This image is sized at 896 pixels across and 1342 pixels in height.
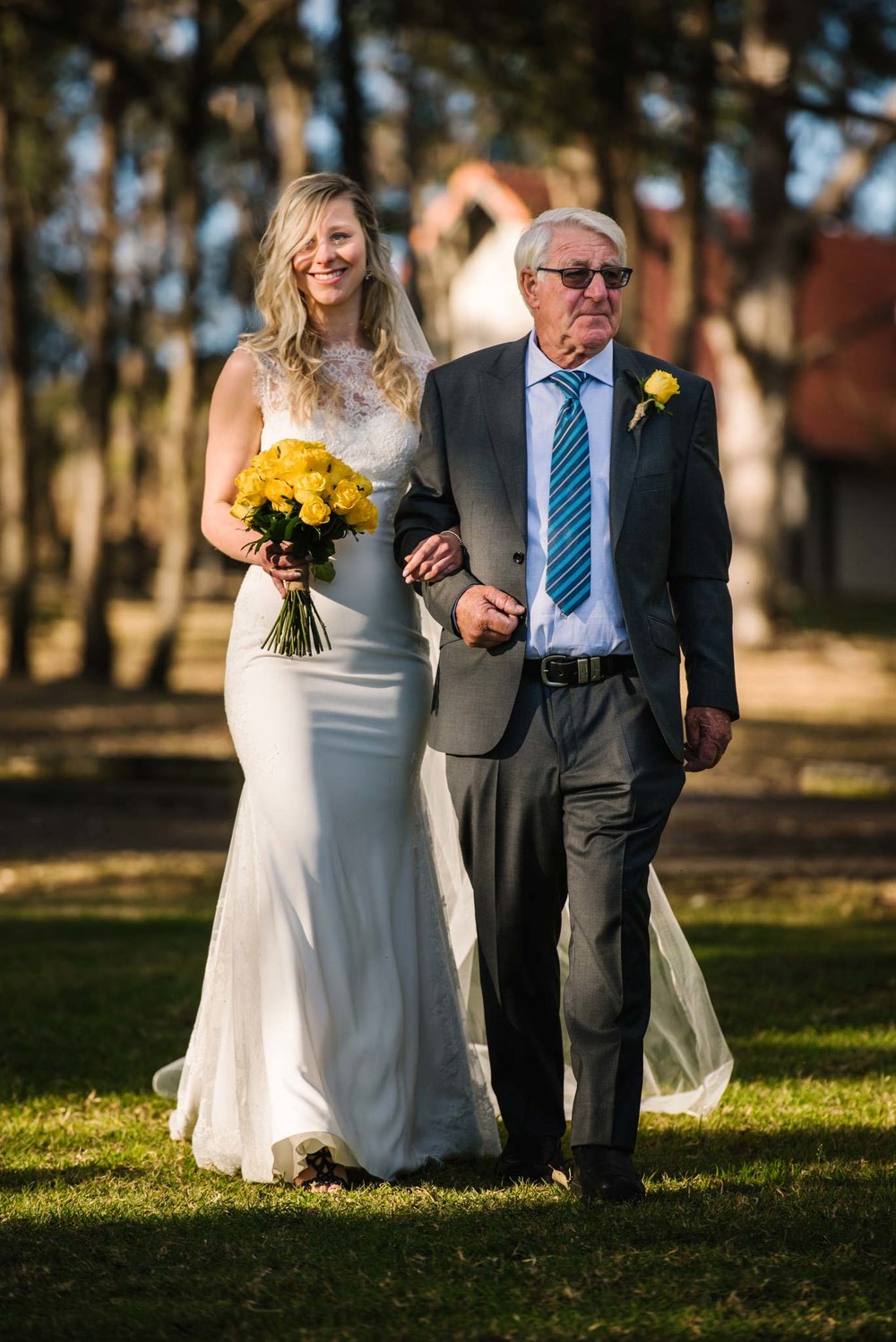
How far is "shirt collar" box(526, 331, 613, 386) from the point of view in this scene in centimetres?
486

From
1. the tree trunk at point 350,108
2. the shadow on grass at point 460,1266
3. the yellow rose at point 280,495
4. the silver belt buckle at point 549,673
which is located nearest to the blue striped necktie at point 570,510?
the silver belt buckle at point 549,673

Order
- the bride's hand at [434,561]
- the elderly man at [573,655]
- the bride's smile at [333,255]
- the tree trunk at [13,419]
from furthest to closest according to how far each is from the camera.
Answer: the tree trunk at [13,419]
the bride's smile at [333,255]
the bride's hand at [434,561]
the elderly man at [573,655]

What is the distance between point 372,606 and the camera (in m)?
5.25

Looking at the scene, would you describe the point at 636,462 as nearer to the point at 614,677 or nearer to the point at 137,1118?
the point at 614,677

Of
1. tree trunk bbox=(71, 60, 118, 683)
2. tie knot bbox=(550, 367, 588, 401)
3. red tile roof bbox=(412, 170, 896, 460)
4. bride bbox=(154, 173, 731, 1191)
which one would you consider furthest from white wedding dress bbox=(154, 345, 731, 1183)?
red tile roof bbox=(412, 170, 896, 460)

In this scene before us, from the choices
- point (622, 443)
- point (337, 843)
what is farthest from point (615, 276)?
point (337, 843)

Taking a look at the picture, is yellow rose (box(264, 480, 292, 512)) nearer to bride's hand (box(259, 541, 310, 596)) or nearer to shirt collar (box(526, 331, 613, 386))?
bride's hand (box(259, 541, 310, 596))

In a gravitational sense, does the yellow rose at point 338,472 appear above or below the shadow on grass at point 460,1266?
above

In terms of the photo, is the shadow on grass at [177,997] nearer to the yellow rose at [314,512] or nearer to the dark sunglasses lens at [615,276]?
the yellow rose at [314,512]

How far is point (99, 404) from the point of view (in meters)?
22.1

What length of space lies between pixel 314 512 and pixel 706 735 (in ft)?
4.02

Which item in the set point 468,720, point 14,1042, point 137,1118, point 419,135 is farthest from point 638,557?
point 419,135

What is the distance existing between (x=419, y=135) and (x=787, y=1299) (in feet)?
98.0

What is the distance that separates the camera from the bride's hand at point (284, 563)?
4.94 meters
